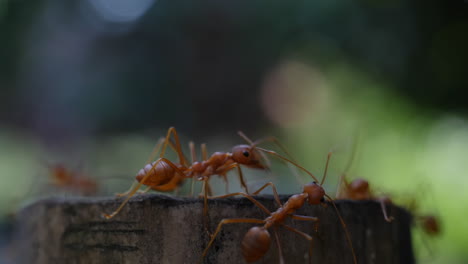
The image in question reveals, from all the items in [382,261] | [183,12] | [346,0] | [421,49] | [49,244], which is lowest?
[382,261]

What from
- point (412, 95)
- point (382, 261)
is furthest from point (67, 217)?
point (412, 95)

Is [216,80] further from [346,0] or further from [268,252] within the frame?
[268,252]

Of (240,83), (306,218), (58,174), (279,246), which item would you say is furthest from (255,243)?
(240,83)

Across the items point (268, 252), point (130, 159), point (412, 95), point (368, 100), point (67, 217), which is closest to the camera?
point (268, 252)

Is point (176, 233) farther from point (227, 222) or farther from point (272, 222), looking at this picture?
point (272, 222)

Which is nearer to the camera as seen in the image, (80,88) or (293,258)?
(293,258)

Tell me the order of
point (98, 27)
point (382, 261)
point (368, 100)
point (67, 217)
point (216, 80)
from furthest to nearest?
1. point (98, 27)
2. point (216, 80)
3. point (368, 100)
4. point (382, 261)
5. point (67, 217)

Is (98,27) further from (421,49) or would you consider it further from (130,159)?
(421,49)

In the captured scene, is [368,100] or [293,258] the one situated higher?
[368,100]
